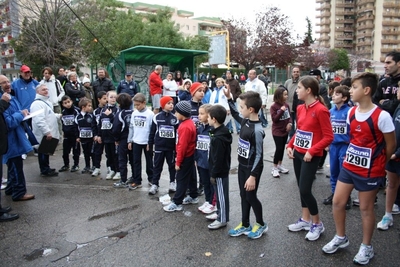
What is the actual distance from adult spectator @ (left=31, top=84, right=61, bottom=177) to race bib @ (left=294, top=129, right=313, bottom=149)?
4.60 m

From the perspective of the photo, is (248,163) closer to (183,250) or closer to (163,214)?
(183,250)

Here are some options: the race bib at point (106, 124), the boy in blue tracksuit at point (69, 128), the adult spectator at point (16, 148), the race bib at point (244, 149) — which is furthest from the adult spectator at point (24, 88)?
the race bib at point (244, 149)

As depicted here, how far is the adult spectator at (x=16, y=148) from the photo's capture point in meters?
5.26

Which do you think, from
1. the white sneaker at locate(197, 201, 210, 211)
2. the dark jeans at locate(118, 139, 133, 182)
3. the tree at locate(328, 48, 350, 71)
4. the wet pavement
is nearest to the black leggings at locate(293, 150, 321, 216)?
the wet pavement

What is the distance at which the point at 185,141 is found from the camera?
15.8 feet

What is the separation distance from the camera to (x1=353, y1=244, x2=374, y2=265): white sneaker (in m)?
3.30

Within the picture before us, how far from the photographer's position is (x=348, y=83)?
615 cm

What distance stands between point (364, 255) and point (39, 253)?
3568mm

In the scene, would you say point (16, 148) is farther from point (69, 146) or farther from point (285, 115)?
point (285, 115)

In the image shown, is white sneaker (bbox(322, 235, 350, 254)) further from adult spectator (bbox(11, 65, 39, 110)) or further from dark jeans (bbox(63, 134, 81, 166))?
adult spectator (bbox(11, 65, 39, 110))

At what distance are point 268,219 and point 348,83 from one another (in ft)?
10.7

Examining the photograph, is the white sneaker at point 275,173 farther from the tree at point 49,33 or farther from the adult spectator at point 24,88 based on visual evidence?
the tree at point 49,33

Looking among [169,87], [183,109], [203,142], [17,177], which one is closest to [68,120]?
[17,177]

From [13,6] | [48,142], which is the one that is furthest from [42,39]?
[48,142]
